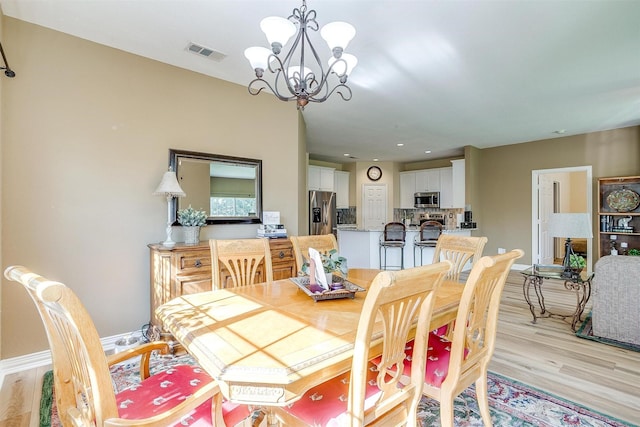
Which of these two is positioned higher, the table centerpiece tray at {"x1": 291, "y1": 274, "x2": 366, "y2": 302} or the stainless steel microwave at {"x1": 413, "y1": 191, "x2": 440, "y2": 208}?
the stainless steel microwave at {"x1": 413, "y1": 191, "x2": 440, "y2": 208}

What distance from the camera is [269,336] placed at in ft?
3.86

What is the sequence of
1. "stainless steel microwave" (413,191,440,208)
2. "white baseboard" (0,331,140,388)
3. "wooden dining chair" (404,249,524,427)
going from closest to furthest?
"wooden dining chair" (404,249,524,427) → "white baseboard" (0,331,140,388) → "stainless steel microwave" (413,191,440,208)

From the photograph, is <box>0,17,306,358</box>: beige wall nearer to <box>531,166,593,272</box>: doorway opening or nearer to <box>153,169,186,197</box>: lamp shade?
<box>153,169,186,197</box>: lamp shade

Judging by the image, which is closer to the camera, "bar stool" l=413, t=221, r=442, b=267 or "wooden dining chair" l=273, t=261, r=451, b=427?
"wooden dining chair" l=273, t=261, r=451, b=427

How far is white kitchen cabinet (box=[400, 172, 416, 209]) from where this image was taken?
8.62 m

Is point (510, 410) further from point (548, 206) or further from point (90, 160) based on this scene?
point (548, 206)

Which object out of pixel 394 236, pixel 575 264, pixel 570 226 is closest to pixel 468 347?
pixel 570 226

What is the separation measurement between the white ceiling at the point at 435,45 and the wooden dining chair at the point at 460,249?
5.47ft

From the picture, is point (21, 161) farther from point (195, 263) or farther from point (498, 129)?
point (498, 129)

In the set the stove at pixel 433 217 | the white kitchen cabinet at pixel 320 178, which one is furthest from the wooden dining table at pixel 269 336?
the stove at pixel 433 217

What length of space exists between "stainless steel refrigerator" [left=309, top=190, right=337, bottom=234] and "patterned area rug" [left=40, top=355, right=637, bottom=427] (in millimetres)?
5234

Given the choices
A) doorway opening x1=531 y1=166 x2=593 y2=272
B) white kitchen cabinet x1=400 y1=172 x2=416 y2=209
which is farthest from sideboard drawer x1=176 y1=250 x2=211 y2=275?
white kitchen cabinet x1=400 y1=172 x2=416 y2=209

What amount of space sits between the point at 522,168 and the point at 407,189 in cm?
285

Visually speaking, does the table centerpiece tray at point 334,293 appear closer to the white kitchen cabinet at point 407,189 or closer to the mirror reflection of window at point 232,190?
the mirror reflection of window at point 232,190
